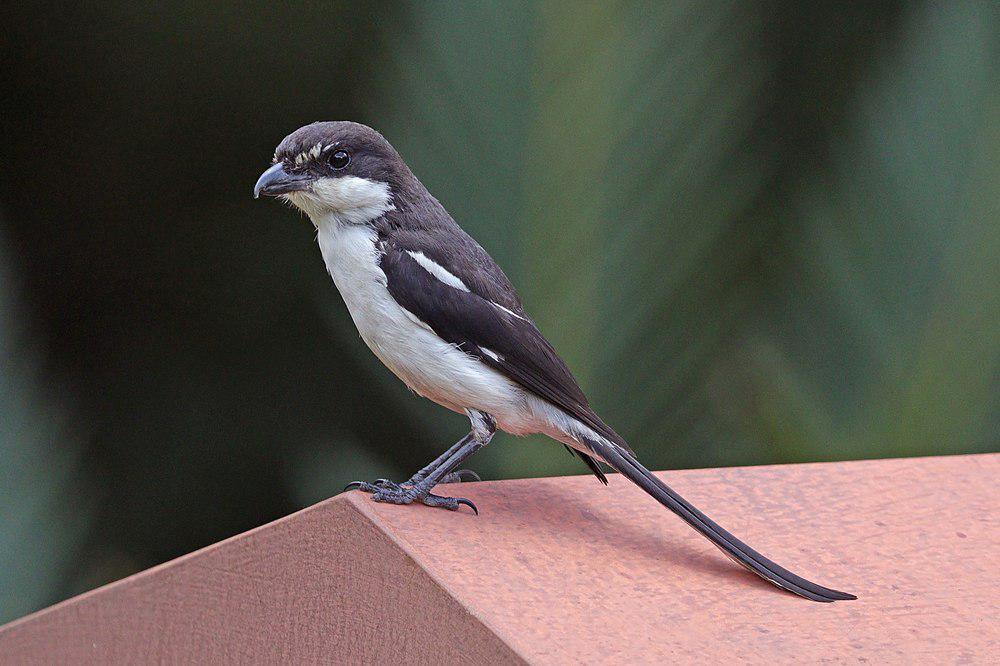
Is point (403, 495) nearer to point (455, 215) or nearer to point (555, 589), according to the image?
point (555, 589)

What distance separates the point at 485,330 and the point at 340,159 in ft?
1.15

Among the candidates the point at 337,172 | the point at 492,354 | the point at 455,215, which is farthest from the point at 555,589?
the point at 455,215

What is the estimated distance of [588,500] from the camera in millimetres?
Answer: 2033

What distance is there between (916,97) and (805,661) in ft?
4.52

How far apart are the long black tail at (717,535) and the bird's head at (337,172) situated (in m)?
0.52

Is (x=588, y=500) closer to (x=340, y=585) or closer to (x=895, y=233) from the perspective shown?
(x=340, y=585)

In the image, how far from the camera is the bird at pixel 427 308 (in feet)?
5.89

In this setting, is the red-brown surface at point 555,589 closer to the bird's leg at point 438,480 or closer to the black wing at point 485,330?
the bird's leg at point 438,480

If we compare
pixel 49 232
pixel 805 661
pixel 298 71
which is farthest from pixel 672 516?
pixel 49 232

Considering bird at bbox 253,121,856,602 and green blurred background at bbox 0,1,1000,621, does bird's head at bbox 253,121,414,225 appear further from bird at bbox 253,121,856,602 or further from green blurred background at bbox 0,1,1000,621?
green blurred background at bbox 0,1,1000,621

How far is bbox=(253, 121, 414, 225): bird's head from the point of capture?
1811 millimetres

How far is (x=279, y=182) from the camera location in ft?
5.91

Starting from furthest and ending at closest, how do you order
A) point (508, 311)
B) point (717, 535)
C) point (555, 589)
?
point (508, 311) → point (717, 535) → point (555, 589)

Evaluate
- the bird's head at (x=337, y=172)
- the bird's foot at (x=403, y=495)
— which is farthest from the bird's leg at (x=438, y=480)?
the bird's head at (x=337, y=172)
